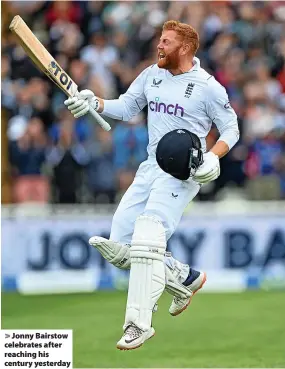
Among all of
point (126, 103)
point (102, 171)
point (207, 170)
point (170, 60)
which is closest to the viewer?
point (207, 170)

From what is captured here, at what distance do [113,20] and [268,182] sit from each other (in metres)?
2.95

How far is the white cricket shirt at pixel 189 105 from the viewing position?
7.36 m

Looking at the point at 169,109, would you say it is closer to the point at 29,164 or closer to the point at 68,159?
the point at 68,159

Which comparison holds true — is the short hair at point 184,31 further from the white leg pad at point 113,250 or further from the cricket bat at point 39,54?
the white leg pad at point 113,250

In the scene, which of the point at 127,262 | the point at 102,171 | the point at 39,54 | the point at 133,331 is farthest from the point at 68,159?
the point at 133,331

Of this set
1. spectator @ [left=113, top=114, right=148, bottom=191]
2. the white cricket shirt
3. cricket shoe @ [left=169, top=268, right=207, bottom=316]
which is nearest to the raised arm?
the white cricket shirt

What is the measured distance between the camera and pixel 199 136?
24.4 ft

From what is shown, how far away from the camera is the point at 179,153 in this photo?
275 inches

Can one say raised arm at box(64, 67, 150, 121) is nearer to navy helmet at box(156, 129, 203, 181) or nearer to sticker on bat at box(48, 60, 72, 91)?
sticker on bat at box(48, 60, 72, 91)

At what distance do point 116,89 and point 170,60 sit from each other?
6.52 m

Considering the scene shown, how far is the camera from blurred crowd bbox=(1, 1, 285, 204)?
1323 centimetres

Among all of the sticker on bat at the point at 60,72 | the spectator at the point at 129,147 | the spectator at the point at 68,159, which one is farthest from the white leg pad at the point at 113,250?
the spectator at the point at 68,159

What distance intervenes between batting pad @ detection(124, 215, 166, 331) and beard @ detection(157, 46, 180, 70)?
1.02m

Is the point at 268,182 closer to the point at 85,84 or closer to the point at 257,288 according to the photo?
the point at 257,288
